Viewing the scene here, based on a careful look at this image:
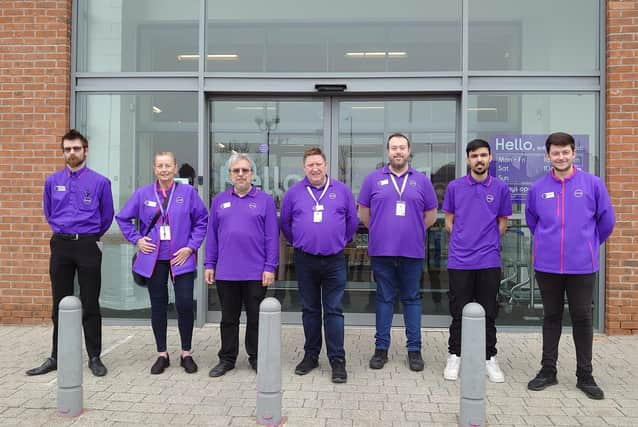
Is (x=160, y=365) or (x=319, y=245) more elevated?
(x=319, y=245)

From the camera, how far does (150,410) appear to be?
4.10m

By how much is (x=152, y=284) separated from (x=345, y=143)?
9.58 feet

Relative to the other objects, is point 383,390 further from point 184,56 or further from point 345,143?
point 184,56

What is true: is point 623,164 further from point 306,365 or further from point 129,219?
point 129,219

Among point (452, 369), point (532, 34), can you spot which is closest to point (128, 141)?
point (452, 369)

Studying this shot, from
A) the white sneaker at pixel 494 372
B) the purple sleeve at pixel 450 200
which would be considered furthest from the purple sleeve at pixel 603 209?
the white sneaker at pixel 494 372

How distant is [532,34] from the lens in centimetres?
661

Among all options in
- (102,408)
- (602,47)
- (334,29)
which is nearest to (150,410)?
(102,408)

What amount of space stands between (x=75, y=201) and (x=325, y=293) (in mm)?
2299

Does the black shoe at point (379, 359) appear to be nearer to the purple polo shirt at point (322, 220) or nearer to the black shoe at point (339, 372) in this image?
the black shoe at point (339, 372)

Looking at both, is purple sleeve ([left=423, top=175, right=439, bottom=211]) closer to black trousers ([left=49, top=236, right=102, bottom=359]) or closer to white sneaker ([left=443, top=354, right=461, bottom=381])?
white sneaker ([left=443, top=354, right=461, bottom=381])

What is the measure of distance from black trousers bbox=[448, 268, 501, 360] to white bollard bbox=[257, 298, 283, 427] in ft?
6.29

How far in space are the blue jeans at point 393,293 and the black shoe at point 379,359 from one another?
0.05 m

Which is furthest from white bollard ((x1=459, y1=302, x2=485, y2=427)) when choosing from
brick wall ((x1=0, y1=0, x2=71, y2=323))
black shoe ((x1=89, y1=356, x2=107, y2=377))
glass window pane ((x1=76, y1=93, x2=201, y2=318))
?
brick wall ((x1=0, y1=0, x2=71, y2=323))
